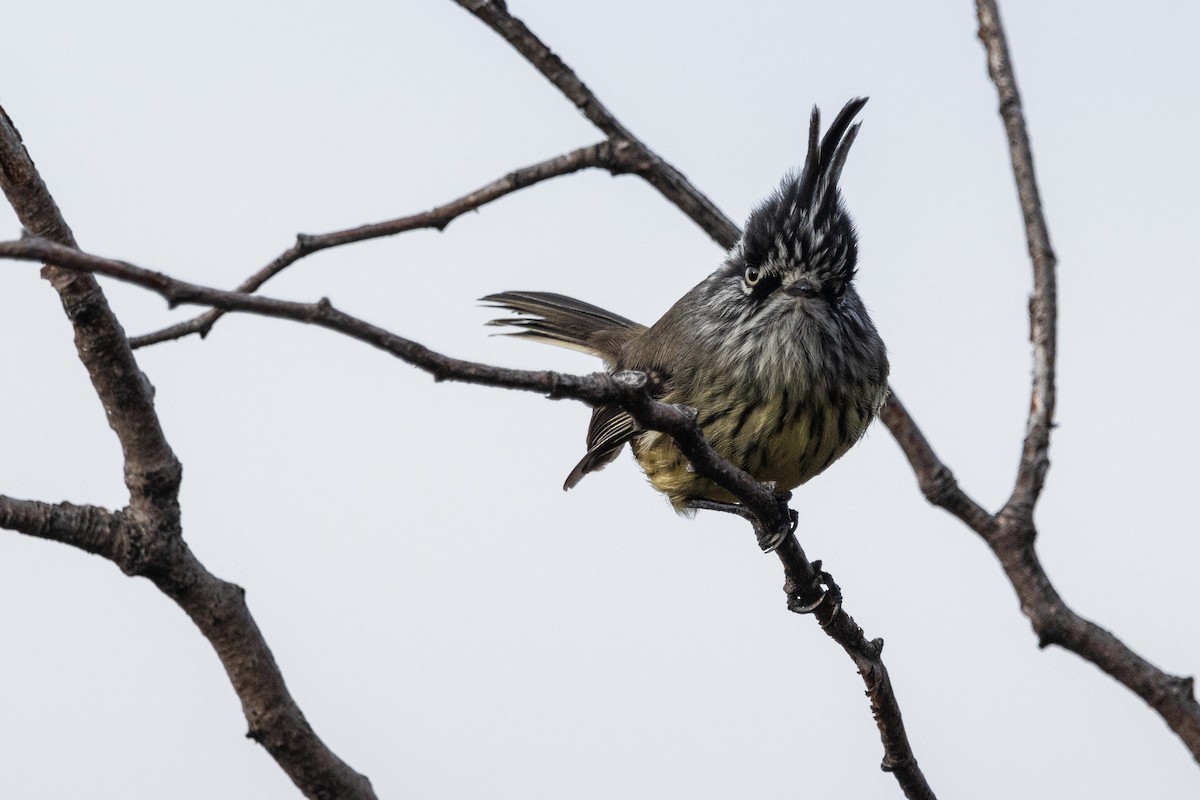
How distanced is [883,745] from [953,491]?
63cm

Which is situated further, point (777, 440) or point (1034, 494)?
point (777, 440)

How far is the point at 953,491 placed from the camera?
325 cm

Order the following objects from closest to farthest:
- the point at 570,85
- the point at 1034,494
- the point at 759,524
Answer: the point at 1034,494 → the point at 570,85 → the point at 759,524

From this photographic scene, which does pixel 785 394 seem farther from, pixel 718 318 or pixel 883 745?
pixel 883 745

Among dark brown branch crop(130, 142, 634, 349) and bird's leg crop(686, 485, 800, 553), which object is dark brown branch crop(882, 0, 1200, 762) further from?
dark brown branch crop(130, 142, 634, 349)

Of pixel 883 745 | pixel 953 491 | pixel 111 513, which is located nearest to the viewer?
pixel 111 513

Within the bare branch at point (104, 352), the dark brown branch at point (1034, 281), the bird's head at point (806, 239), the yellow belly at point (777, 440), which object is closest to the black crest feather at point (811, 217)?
the bird's head at point (806, 239)

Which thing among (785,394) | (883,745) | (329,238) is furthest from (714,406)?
(329,238)

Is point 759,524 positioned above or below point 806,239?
below

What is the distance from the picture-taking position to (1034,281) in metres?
3.31

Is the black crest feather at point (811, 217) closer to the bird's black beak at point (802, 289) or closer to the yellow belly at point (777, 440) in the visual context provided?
the bird's black beak at point (802, 289)

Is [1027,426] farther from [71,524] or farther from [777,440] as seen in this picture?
[71,524]

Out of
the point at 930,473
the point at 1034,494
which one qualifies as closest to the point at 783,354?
the point at 930,473

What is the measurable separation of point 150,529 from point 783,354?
2466mm
